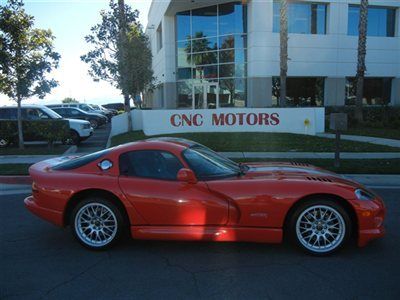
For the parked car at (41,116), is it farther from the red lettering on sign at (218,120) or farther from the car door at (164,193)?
the car door at (164,193)

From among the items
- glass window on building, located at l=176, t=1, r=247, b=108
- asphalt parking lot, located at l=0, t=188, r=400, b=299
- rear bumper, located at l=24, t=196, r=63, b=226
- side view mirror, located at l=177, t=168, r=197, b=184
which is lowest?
asphalt parking lot, located at l=0, t=188, r=400, b=299

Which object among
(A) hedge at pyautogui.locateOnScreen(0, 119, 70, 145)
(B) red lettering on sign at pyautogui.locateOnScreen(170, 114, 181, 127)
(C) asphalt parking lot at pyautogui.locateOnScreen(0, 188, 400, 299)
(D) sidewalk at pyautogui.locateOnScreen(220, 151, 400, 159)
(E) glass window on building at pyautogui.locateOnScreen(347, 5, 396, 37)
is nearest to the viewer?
(C) asphalt parking lot at pyautogui.locateOnScreen(0, 188, 400, 299)

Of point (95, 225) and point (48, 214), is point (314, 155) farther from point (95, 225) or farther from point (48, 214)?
point (48, 214)

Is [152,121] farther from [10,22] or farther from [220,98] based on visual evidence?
[220,98]

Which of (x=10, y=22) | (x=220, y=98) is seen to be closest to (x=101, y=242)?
(x=10, y=22)

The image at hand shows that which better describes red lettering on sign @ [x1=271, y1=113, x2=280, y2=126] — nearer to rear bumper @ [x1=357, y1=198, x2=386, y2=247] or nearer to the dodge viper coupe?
the dodge viper coupe

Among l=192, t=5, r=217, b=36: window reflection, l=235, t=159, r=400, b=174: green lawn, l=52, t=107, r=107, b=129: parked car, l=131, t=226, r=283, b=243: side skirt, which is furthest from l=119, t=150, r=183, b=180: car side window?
l=192, t=5, r=217, b=36: window reflection

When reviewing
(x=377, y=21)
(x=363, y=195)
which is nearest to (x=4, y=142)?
(x=363, y=195)

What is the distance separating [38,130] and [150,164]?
10.5 metres

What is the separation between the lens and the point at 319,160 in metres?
10.7

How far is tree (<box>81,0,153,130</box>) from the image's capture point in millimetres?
19438

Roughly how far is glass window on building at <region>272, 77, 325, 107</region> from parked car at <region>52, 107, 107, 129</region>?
12256 mm

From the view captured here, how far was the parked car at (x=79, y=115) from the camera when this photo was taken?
77.4ft

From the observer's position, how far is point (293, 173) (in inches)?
A: 194
